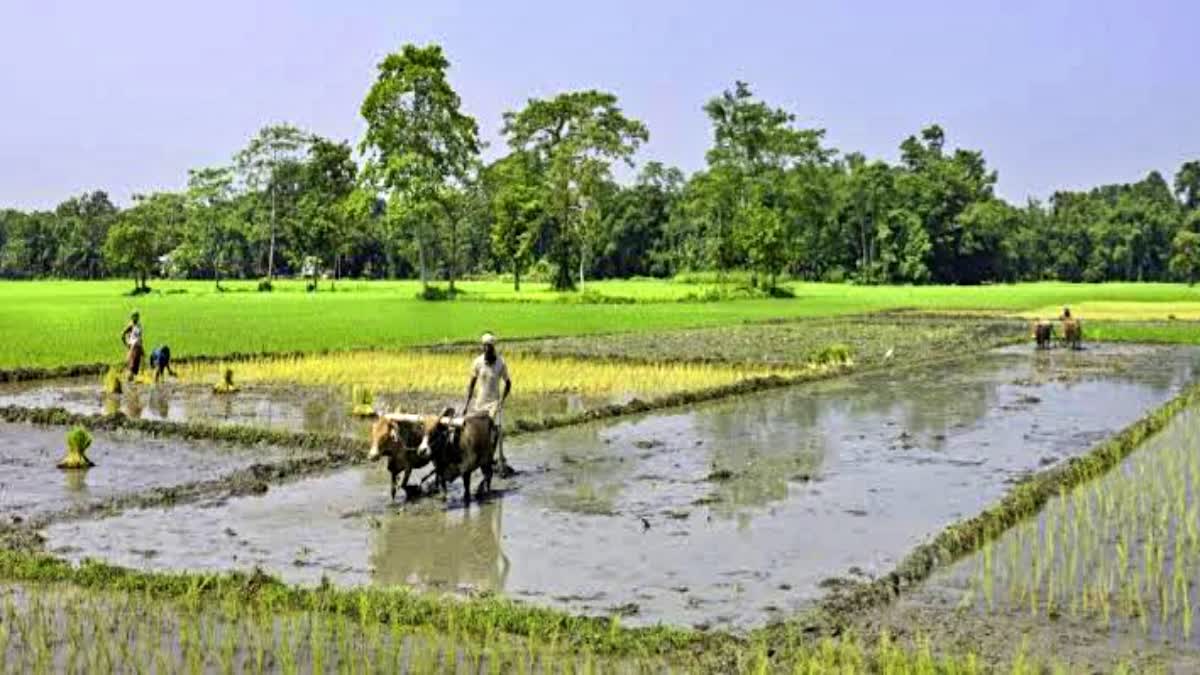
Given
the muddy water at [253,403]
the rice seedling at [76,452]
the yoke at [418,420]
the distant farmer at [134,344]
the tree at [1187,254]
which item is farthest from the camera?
the tree at [1187,254]

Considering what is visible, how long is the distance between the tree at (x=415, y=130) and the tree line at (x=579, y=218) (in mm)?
107

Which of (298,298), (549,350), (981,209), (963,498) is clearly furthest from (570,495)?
(981,209)

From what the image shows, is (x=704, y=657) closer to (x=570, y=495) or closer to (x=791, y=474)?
(x=570, y=495)

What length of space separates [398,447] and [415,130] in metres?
52.2

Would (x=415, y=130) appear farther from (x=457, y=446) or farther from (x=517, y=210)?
(x=457, y=446)

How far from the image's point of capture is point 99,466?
45.7ft

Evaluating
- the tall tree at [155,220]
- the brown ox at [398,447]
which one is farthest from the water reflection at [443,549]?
the tall tree at [155,220]

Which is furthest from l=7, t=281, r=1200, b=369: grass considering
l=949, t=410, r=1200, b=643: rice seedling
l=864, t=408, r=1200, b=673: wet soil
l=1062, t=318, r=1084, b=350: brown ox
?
l=864, t=408, r=1200, b=673: wet soil

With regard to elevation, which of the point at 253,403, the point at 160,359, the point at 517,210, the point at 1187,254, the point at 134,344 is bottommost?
the point at 253,403

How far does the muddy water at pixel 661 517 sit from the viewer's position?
29.9 feet

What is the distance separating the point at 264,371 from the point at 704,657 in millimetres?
19301

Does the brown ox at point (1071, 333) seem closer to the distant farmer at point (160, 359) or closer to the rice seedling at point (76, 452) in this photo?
the distant farmer at point (160, 359)

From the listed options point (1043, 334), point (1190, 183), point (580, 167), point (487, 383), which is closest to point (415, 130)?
point (580, 167)

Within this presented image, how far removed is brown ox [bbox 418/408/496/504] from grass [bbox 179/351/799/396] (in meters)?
9.27
